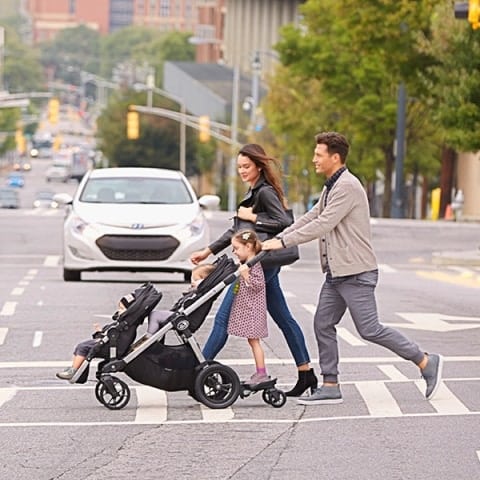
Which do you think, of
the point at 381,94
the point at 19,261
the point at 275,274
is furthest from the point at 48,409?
the point at 381,94

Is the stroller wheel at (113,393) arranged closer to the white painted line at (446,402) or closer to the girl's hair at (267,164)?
the girl's hair at (267,164)

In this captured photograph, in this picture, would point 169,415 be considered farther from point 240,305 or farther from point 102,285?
point 102,285

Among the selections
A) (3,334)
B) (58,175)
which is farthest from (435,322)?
(58,175)

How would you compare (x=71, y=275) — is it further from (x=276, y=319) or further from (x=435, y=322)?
(x=276, y=319)

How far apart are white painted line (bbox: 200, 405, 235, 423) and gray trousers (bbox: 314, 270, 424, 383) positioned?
2.59 ft

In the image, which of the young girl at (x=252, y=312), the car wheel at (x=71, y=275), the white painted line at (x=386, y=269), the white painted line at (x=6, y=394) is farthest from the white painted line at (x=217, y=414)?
the white painted line at (x=386, y=269)

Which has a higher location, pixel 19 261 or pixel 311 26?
pixel 311 26

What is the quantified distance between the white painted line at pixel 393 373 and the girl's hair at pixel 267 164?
1.70 m

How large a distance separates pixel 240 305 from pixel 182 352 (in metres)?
0.60

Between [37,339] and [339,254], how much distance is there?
4813 millimetres

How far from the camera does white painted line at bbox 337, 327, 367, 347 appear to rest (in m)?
15.5

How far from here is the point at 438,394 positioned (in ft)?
39.7

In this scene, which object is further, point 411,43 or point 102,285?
point 411,43

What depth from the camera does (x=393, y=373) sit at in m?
13.3
